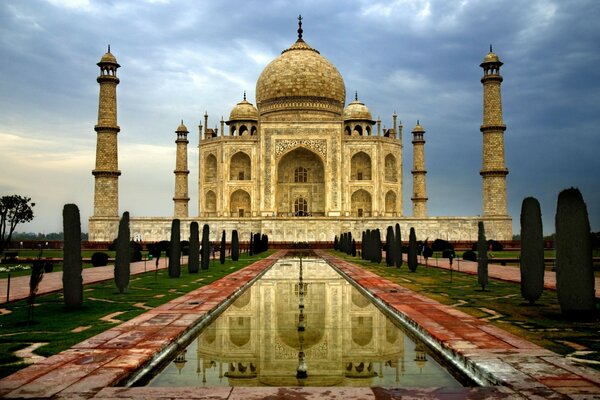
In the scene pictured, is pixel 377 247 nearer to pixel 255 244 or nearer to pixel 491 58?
pixel 255 244

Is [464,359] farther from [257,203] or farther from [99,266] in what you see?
[257,203]

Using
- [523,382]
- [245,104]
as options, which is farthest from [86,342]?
[245,104]

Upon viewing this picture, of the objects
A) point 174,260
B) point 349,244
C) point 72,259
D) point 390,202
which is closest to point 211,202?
point 390,202

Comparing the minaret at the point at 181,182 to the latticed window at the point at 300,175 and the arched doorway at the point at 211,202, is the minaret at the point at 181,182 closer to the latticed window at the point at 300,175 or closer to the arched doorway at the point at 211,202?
the arched doorway at the point at 211,202

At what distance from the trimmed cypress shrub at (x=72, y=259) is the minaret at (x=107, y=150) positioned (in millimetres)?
22588

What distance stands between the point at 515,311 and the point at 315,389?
415 centimetres

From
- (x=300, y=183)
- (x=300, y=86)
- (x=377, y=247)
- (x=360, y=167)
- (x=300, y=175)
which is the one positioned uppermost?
(x=300, y=86)

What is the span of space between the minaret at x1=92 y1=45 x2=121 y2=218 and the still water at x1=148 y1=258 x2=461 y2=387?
2351cm

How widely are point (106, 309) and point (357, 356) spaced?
365 cm

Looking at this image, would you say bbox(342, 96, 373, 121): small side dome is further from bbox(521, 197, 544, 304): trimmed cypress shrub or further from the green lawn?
bbox(521, 197, 544, 304): trimmed cypress shrub

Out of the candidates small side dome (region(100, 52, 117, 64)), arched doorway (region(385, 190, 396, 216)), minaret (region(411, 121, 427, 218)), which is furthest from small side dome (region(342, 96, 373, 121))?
small side dome (region(100, 52, 117, 64))

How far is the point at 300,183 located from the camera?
36469 millimetres

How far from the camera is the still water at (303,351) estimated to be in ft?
12.1

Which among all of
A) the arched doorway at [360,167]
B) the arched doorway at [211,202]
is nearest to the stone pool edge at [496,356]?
the arched doorway at [360,167]
